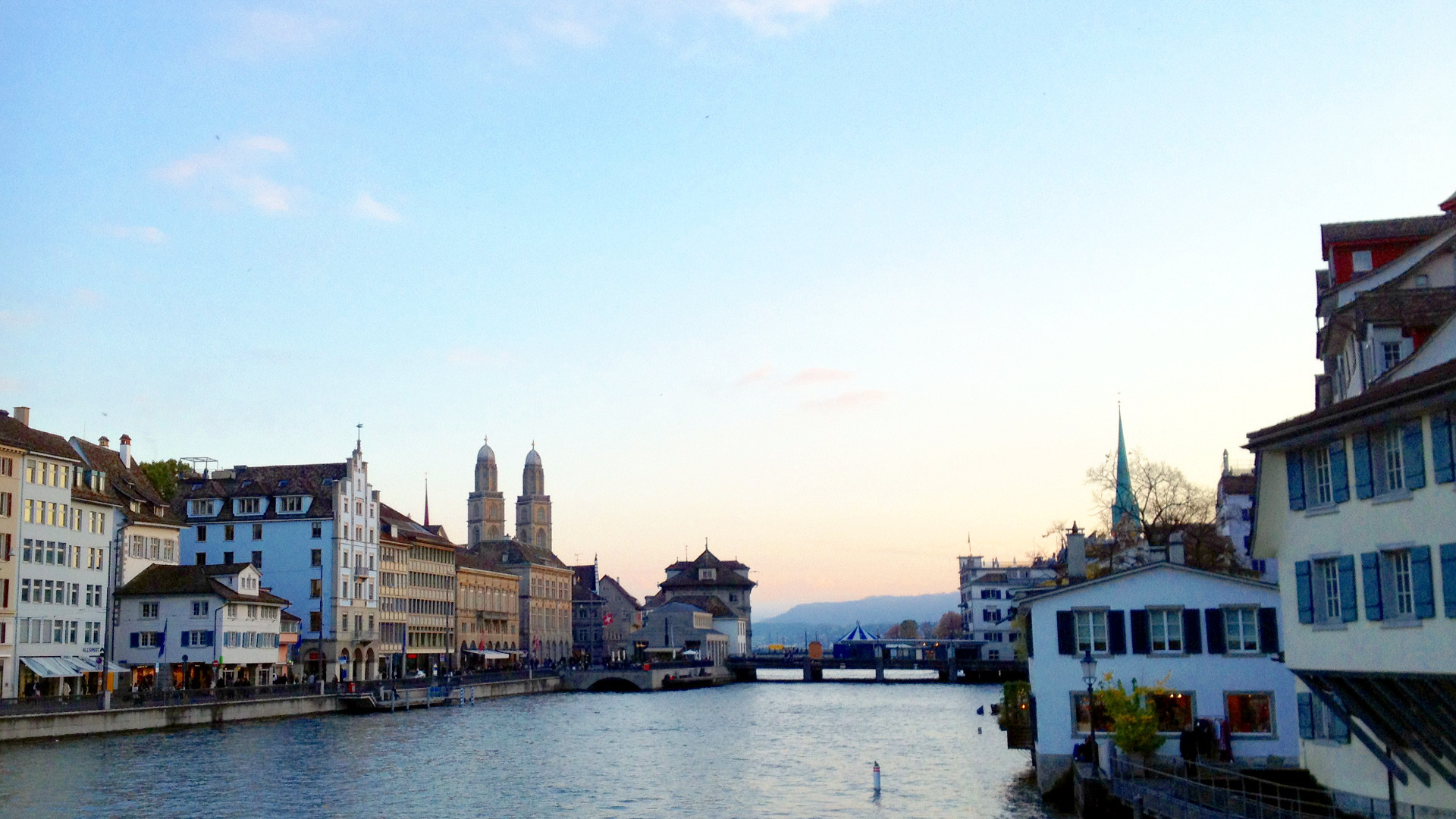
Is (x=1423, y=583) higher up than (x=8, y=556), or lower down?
lower down

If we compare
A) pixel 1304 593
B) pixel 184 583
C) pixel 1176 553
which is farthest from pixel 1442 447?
pixel 184 583

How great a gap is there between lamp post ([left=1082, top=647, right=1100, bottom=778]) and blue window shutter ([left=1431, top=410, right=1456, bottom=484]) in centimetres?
1766

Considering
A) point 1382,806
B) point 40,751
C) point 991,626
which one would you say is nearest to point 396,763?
point 40,751

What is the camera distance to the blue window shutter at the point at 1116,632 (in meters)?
45.1

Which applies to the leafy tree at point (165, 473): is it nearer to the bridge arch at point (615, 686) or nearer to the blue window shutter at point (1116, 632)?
the bridge arch at point (615, 686)

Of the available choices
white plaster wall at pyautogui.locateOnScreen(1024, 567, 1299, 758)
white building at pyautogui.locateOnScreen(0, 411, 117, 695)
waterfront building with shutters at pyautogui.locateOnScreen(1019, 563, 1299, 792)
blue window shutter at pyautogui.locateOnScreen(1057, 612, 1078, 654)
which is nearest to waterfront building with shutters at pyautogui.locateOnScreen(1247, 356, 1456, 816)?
white plaster wall at pyautogui.locateOnScreen(1024, 567, 1299, 758)

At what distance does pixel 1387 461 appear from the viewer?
2656cm

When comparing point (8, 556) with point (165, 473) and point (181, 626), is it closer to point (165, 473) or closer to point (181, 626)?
point (181, 626)

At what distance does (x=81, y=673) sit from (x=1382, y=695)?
7491 centimetres

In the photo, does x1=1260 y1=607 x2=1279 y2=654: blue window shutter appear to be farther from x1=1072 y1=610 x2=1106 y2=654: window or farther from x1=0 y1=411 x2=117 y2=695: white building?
x1=0 y1=411 x2=117 y2=695: white building

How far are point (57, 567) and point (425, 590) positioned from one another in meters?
56.6

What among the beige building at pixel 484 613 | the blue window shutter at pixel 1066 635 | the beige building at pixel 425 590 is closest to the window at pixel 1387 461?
the blue window shutter at pixel 1066 635

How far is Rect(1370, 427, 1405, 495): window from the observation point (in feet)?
85.9

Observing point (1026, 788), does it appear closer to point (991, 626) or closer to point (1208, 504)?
point (1208, 504)
